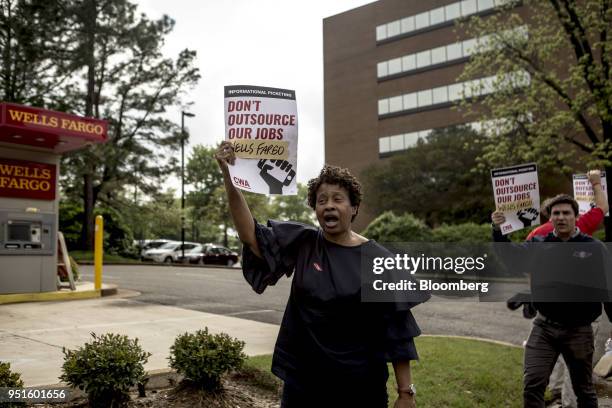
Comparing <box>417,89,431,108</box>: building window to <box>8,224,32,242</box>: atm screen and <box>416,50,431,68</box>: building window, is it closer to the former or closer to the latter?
<box>416,50,431,68</box>: building window

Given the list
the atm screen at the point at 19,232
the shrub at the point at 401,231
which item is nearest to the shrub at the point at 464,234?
the shrub at the point at 401,231

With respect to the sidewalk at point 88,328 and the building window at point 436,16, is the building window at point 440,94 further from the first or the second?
the sidewalk at point 88,328

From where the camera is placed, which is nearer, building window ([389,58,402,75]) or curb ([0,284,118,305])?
curb ([0,284,118,305])

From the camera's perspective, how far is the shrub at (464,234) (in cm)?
1941

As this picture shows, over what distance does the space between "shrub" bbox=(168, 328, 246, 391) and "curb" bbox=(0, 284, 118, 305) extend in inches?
308

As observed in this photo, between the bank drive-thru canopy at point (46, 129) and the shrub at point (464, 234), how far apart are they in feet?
41.2

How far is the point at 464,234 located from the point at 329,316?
18.0m

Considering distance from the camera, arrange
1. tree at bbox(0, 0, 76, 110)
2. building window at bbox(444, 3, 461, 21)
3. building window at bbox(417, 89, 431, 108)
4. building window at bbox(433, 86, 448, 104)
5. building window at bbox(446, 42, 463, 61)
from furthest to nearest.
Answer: building window at bbox(417, 89, 431, 108)
building window at bbox(433, 86, 448, 104)
building window at bbox(444, 3, 461, 21)
building window at bbox(446, 42, 463, 61)
tree at bbox(0, 0, 76, 110)

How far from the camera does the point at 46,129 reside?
10.8 meters

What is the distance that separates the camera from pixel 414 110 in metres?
47.9

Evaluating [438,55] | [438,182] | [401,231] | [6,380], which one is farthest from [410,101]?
[6,380]

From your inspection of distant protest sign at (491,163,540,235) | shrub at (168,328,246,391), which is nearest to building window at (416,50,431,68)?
distant protest sign at (491,163,540,235)

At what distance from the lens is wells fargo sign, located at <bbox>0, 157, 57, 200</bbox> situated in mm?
11211

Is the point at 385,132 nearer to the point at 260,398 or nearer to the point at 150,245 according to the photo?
the point at 150,245
